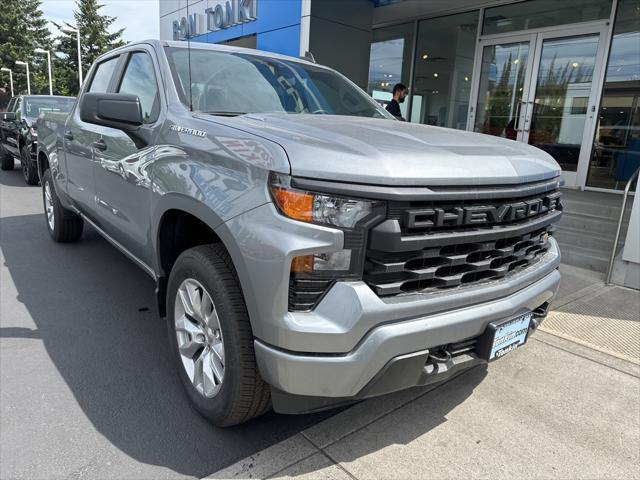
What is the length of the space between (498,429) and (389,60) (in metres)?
10.6

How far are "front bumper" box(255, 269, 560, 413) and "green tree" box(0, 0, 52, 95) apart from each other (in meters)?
65.3

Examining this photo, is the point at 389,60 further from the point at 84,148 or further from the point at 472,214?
the point at 472,214

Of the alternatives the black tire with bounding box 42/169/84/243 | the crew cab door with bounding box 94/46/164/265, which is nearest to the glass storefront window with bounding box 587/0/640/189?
the crew cab door with bounding box 94/46/164/265

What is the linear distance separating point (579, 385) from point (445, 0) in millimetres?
8258

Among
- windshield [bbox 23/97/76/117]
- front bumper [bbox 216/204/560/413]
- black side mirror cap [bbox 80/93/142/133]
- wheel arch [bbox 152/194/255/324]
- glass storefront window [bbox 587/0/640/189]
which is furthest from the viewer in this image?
windshield [bbox 23/97/76/117]

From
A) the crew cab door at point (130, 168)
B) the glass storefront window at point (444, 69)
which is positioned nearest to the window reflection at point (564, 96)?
the glass storefront window at point (444, 69)

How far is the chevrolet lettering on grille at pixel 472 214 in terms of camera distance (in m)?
1.83

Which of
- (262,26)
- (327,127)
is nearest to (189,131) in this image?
(327,127)

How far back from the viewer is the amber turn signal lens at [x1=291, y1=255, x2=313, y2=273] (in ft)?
5.75

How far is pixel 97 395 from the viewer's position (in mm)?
2637

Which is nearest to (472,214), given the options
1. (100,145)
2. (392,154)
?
(392,154)

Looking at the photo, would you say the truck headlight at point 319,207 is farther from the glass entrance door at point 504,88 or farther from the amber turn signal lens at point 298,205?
the glass entrance door at point 504,88

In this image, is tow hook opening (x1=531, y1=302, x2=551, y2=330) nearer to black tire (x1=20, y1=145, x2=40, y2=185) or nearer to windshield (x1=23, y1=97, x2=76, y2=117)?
black tire (x1=20, y1=145, x2=40, y2=185)

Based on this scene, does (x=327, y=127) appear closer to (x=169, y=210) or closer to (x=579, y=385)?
(x=169, y=210)
